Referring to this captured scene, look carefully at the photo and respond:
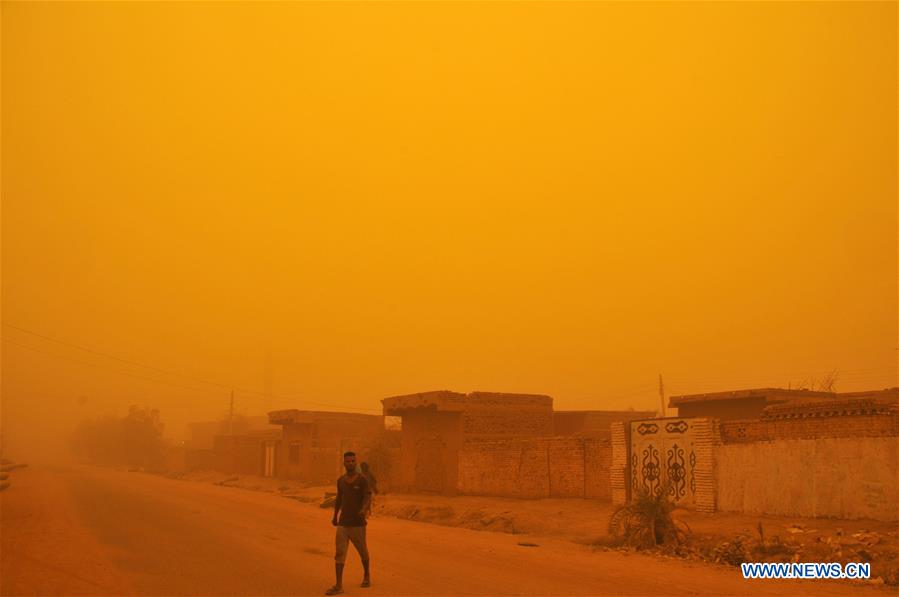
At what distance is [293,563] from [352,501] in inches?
133

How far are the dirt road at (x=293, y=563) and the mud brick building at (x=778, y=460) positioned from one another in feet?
15.8

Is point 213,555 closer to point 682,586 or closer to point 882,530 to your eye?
point 682,586

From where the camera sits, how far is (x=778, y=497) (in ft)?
57.9

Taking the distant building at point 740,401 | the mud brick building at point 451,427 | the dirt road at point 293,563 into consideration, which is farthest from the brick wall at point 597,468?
the mud brick building at point 451,427

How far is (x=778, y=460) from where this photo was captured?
1784 cm

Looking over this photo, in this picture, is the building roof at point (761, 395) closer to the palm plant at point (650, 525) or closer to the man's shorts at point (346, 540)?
the palm plant at point (650, 525)

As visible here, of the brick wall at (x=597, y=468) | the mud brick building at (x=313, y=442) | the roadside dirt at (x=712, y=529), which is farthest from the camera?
the mud brick building at (x=313, y=442)

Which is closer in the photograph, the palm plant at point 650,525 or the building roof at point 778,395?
the palm plant at point 650,525

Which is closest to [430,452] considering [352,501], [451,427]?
[451,427]

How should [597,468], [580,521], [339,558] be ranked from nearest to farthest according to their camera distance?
1. [339,558]
2. [580,521]
3. [597,468]

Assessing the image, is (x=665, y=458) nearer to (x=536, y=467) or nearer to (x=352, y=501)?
(x=536, y=467)

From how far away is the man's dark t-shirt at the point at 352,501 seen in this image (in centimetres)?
1010

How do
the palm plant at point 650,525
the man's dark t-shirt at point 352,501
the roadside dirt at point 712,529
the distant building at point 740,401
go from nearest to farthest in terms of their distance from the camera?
the man's dark t-shirt at point 352,501 → the roadside dirt at point 712,529 → the palm plant at point 650,525 → the distant building at point 740,401

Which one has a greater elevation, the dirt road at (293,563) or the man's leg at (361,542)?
the man's leg at (361,542)
